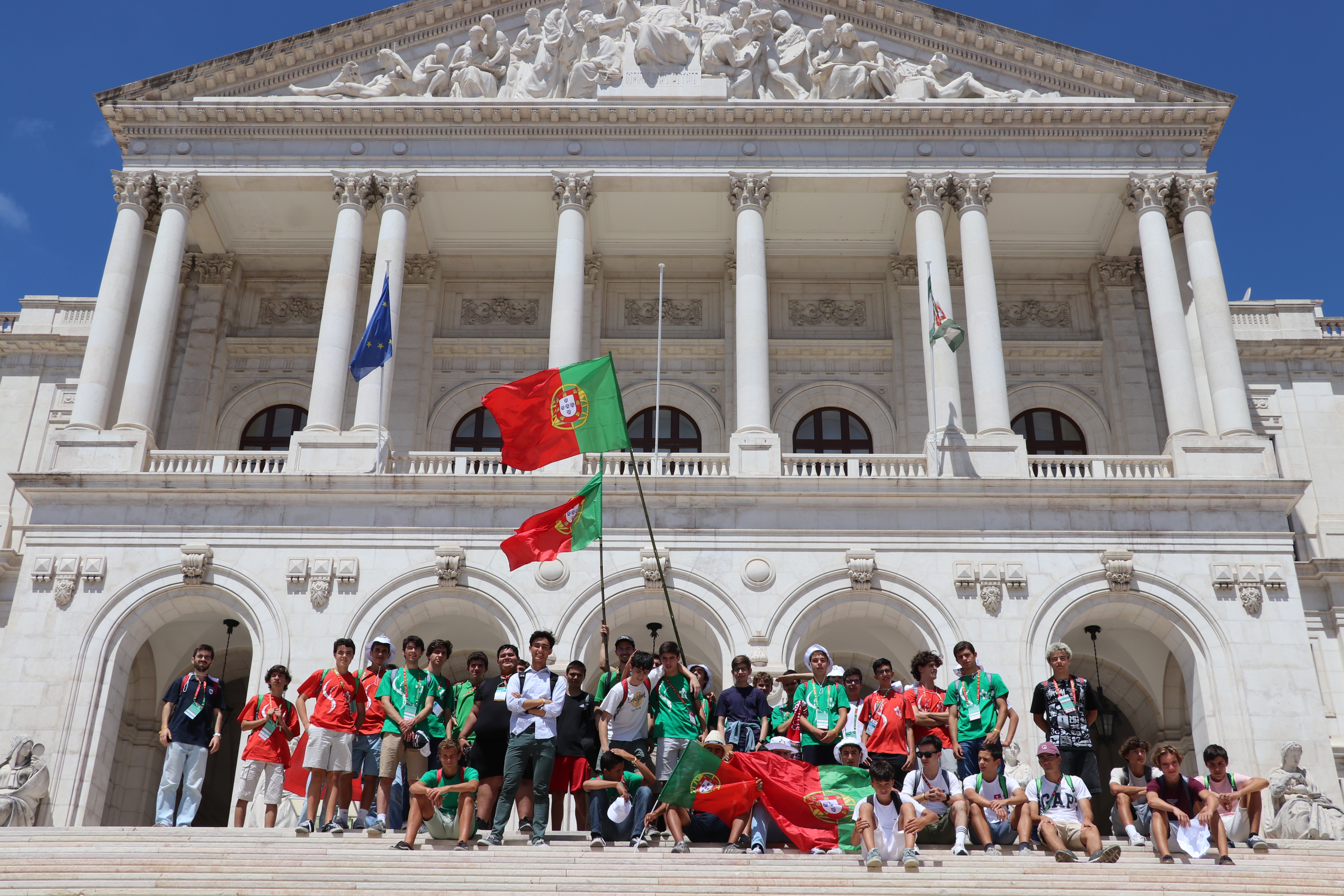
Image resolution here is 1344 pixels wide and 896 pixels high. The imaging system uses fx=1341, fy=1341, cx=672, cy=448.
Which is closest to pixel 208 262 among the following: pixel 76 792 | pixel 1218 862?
pixel 76 792

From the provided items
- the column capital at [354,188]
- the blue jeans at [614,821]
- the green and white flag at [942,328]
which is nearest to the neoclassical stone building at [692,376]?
the column capital at [354,188]

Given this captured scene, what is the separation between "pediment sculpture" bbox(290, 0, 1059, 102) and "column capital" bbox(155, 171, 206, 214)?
296 centimetres

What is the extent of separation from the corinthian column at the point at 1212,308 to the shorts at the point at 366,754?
16.9m

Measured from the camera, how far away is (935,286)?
2652 cm

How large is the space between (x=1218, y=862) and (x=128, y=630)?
18.2 m

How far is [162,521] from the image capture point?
80.1ft

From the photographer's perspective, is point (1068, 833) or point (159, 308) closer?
point (1068, 833)

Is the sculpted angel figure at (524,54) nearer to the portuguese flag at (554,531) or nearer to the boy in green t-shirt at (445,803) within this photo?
the portuguese flag at (554,531)

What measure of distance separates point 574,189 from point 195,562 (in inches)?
420

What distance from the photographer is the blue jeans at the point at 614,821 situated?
14.7m

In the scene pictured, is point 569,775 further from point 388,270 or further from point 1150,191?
point 1150,191

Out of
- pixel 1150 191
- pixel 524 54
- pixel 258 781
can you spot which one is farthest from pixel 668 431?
pixel 258 781

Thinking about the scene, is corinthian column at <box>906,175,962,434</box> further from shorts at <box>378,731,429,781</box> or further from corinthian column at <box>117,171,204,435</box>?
corinthian column at <box>117,171,204,435</box>

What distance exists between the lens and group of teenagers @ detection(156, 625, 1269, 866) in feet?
47.5
